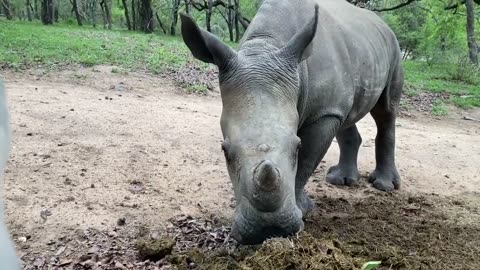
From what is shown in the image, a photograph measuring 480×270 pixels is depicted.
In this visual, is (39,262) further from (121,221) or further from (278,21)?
(278,21)

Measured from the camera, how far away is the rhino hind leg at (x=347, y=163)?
595cm

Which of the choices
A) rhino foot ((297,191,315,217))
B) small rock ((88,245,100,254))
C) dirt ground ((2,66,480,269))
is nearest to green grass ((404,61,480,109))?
dirt ground ((2,66,480,269))

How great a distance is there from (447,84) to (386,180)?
30.8 feet

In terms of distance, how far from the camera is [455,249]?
407cm

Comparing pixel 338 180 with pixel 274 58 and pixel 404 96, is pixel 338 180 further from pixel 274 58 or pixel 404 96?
pixel 404 96

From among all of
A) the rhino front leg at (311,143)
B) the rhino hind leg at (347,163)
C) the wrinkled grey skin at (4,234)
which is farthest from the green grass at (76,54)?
the wrinkled grey skin at (4,234)

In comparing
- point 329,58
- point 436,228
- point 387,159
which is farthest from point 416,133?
point 329,58

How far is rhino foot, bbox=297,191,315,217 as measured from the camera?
440 centimetres

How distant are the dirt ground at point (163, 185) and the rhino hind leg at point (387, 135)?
18 cm

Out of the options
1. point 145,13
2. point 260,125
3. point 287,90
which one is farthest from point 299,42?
point 145,13

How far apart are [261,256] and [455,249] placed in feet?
5.91

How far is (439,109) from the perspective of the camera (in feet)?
37.9

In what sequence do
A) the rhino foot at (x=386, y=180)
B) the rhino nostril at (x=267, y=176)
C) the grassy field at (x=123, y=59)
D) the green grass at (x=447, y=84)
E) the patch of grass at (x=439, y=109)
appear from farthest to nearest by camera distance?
the green grass at (x=447, y=84) → the grassy field at (x=123, y=59) → the patch of grass at (x=439, y=109) → the rhino foot at (x=386, y=180) → the rhino nostril at (x=267, y=176)

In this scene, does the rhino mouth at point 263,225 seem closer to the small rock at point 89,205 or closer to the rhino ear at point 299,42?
the rhino ear at point 299,42
